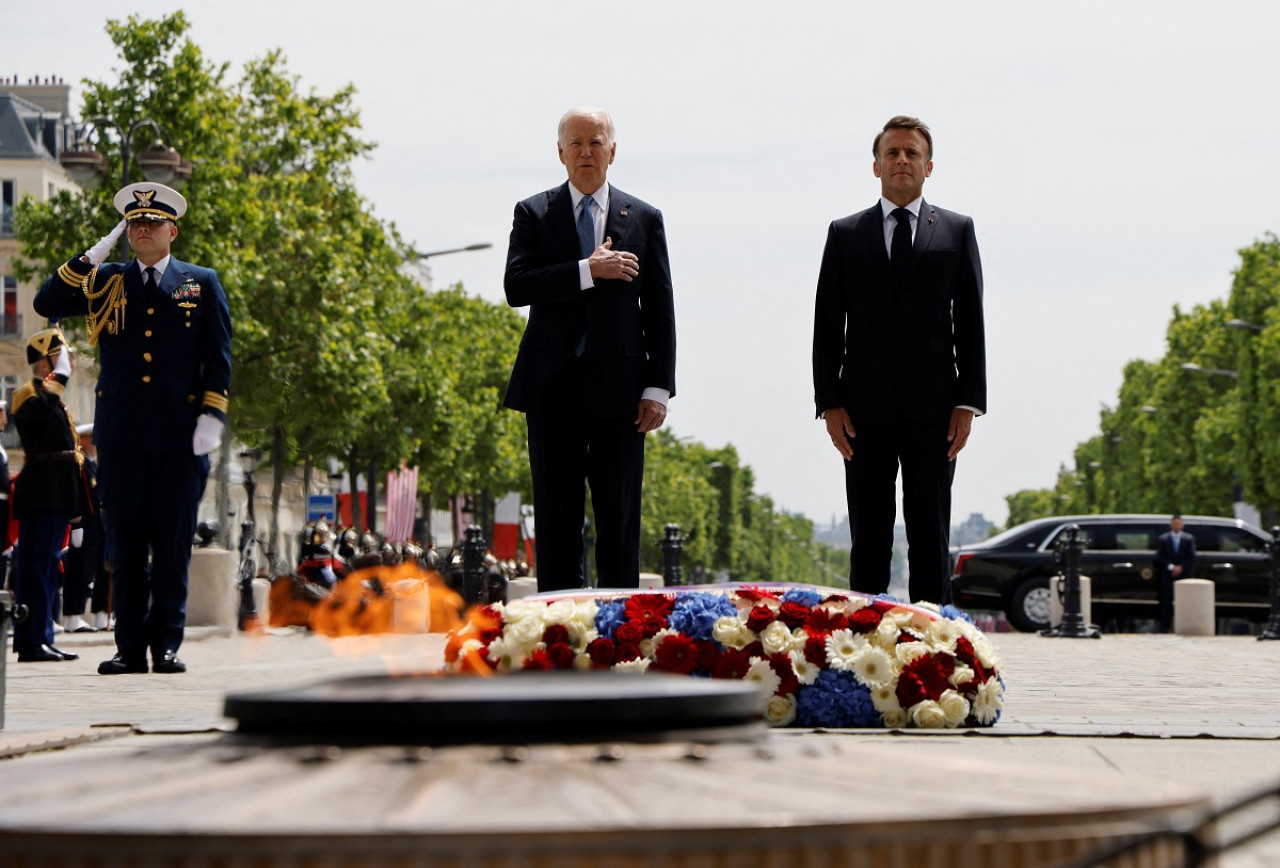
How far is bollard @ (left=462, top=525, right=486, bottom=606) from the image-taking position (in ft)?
75.2

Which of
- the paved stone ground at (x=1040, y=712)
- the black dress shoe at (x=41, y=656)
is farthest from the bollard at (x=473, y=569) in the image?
the black dress shoe at (x=41, y=656)

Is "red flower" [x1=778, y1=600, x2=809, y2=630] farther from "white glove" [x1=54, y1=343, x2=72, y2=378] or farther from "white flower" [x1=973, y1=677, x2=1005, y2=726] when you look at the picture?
"white glove" [x1=54, y1=343, x2=72, y2=378]

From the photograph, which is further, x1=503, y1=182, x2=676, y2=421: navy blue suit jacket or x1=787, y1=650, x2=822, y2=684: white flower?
x1=503, y1=182, x2=676, y2=421: navy blue suit jacket

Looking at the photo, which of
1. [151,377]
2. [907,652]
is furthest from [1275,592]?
[907,652]

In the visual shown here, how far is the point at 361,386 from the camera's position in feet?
149

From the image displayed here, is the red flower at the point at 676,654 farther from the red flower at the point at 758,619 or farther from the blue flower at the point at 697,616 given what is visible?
the red flower at the point at 758,619

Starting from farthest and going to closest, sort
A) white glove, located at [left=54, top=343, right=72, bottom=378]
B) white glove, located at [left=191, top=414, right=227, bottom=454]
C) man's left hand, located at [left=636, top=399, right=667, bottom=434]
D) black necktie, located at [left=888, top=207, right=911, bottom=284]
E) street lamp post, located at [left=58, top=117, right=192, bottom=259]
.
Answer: street lamp post, located at [left=58, top=117, right=192, bottom=259] → white glove, located at [left=54, top=343, right=72, bottom=378] → white glove, located at [left=191, top=414, right=227, bottom=454] → black necktie, located at [left=888, top=207, right=911, bottom=284] → man's left hand, located at [left=636, top=399, right=667, bottom=434]

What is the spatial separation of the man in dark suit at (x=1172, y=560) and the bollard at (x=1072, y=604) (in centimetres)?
→ 444

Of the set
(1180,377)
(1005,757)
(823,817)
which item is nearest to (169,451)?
(1005,757)

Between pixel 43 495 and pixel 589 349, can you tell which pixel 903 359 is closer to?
pixel 589 349

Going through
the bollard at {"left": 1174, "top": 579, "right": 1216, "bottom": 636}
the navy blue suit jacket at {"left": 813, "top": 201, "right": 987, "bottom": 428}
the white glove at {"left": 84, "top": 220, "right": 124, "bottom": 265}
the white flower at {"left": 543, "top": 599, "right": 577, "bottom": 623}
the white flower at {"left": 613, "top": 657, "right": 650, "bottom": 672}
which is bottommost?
the bollard at {"left": 1174, "top": 579, "right": 1216, "bottom": 636}

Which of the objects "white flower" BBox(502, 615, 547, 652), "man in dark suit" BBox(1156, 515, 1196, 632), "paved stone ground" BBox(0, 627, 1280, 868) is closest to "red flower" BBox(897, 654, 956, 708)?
"paved stone ground" BBox(0, 627, 1280, 868)

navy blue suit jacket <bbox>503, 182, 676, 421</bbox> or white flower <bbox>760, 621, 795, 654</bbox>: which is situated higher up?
navy blue suit jacket <bbox>503, 182, 676, 421</bbox>

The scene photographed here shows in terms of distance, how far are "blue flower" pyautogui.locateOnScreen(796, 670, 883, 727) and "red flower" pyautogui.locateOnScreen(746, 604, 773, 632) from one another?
0.22 metres
